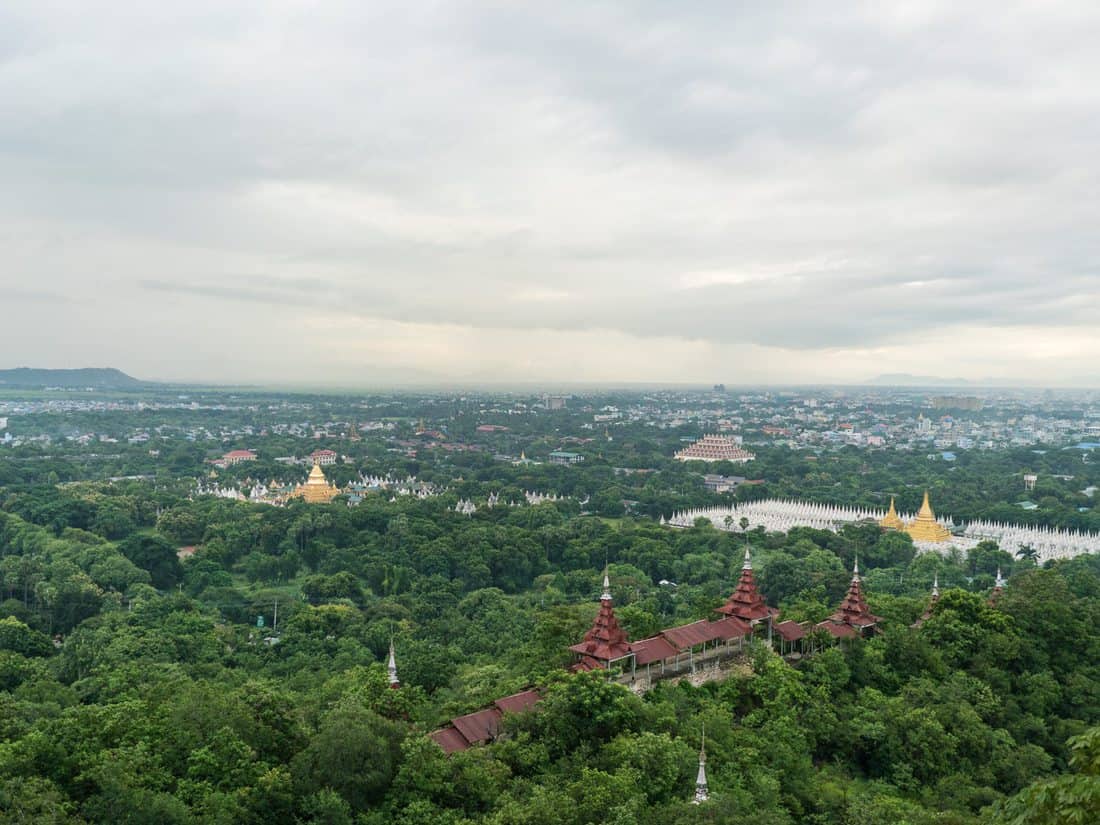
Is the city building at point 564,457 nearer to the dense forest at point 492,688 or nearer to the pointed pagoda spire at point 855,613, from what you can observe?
the dense forest at point 492,688

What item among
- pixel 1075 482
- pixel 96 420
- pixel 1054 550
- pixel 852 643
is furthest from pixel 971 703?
pixel 96 420

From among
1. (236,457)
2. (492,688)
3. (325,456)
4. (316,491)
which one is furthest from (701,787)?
(236,457)

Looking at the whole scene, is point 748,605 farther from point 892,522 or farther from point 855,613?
point 892,522

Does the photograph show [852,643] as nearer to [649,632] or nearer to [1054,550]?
[649,632]

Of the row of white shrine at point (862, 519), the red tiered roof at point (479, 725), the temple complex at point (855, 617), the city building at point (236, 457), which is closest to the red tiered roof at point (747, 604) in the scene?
the temple complex at point (855, 617)

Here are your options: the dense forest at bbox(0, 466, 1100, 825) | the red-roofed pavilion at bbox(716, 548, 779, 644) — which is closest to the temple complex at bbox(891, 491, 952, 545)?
the dense forest at bbox(0, 466, 1100, 825)

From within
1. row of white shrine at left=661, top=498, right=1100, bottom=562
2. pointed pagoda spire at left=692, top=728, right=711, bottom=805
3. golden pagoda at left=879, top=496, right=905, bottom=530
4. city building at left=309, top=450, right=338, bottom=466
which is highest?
pointed pagoda spire at left=692, top=728, right=711, bottom=805

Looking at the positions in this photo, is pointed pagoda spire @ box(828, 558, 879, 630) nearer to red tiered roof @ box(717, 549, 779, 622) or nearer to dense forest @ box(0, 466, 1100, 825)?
dense forest @ box(0, 466, 1100, 825)
